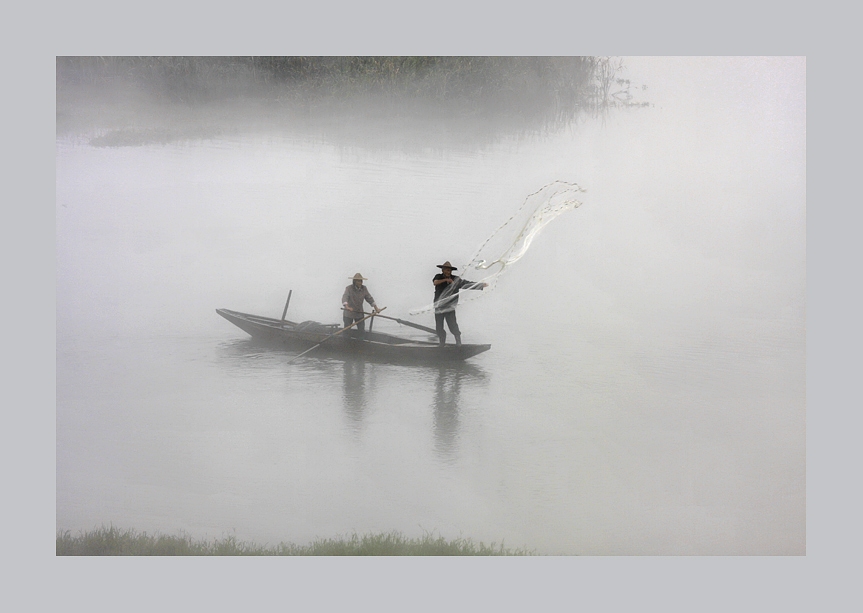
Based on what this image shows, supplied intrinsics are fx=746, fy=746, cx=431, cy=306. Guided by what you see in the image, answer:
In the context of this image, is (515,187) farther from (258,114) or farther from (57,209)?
(57,209)

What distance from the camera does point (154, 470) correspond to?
508 cm

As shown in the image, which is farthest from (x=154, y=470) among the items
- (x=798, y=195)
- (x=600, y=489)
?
(x=798, y=195)

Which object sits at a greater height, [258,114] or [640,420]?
[258,114]

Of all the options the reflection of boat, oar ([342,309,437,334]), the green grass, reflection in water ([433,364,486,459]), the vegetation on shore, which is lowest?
the green grass

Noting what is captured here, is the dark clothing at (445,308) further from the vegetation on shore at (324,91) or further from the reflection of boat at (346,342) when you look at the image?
the vegetation on shore at (324,91)

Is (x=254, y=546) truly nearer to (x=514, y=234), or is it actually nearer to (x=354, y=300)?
(x=354, y=300)

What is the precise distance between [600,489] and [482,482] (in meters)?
0.80

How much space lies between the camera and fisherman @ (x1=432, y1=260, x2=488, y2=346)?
16.5ft

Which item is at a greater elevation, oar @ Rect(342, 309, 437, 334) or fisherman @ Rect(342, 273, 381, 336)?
fisherman @ Rect(342, 273, 381, 336)

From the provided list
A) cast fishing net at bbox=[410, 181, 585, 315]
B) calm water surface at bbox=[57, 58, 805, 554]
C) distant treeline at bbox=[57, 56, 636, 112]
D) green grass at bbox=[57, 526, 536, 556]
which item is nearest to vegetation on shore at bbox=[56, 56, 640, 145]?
distant treeline at bbox=[57, 56, 636, 112]

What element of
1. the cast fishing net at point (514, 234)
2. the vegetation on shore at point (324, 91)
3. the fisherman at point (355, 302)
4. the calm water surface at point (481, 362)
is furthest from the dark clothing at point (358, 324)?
the vegetation on shore at point (324, 91)

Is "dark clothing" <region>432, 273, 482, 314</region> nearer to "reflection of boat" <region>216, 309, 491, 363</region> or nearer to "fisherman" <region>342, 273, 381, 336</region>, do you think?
"reflection of boat" <region>216, 309, 491, 363</region>

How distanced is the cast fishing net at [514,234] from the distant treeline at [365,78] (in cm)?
58

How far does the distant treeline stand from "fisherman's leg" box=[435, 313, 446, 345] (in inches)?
57.9
